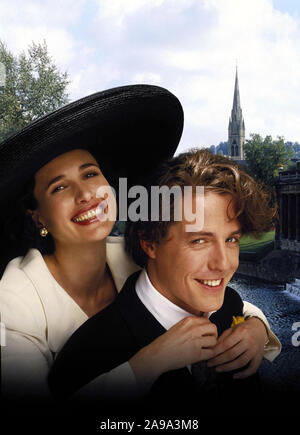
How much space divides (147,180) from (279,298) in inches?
47.4

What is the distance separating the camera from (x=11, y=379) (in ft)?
7.07

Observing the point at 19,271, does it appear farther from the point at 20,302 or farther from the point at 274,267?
the point at 274,267

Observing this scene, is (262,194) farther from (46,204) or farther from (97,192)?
(46,204)

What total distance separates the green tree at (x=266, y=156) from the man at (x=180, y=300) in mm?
502

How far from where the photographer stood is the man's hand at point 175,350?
7.33ft

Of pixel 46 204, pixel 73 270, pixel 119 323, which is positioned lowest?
pixel 119 323

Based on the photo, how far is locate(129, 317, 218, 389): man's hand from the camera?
223cm

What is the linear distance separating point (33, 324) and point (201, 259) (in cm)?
85

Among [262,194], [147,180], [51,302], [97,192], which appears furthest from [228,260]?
[51,302]

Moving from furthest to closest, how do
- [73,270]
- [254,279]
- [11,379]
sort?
[254,279] < [73,270] < [11,379]

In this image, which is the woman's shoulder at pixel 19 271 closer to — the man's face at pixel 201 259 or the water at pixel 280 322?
the man's face at pixel 201 259

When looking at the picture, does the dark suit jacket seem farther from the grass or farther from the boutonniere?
the grass
